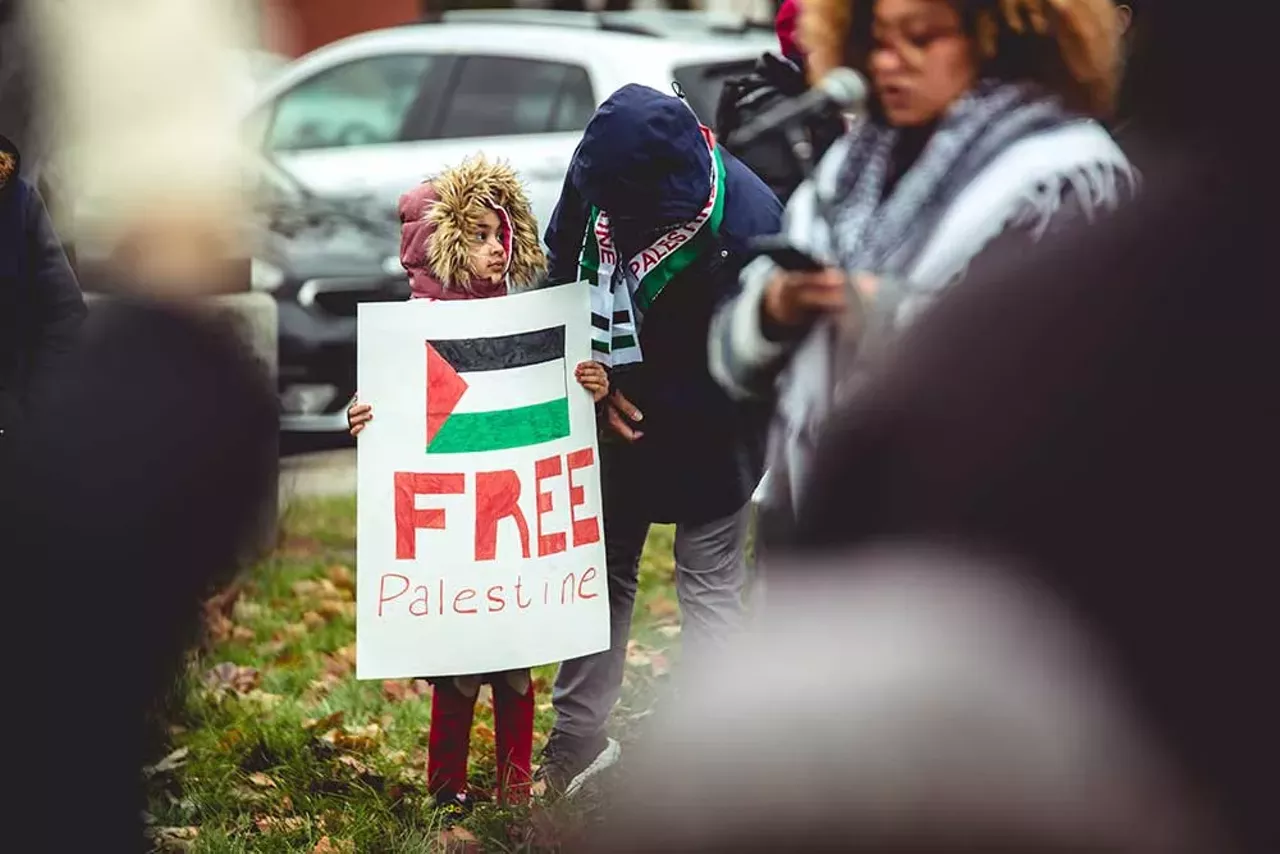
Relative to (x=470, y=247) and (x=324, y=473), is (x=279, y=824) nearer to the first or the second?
(x=470, y=247)

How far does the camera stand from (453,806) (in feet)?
12.7

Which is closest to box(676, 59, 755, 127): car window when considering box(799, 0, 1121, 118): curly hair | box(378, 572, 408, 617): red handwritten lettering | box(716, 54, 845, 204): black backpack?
box(716, 54, 845, 204): black backpack

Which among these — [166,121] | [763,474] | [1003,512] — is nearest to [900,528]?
[1003,512]

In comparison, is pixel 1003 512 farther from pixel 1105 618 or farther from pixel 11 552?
pixel 11 552

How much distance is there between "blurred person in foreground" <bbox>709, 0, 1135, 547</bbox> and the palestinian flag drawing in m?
0.91

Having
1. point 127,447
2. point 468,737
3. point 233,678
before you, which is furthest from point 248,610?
point 127,447

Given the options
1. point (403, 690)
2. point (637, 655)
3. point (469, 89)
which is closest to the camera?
point (403, 690)

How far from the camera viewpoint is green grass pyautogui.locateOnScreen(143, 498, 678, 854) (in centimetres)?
383

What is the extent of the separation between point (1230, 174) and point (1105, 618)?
32cm

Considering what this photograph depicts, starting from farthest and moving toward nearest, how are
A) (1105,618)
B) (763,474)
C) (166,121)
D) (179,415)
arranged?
(763,474)
(166,121)
(179,415)
(1105,618)

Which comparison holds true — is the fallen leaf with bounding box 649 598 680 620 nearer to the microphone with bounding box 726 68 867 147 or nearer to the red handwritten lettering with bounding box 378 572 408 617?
the red handwritten lettering with bounding box 378 572 408 617

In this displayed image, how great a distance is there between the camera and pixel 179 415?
1577 millimetres

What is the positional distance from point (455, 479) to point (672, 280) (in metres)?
0.58

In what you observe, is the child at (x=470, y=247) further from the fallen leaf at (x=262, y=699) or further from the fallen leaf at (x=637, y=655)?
the fallen leaf at (x=637, y=655)
